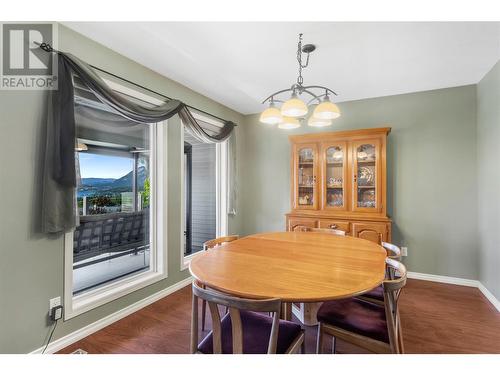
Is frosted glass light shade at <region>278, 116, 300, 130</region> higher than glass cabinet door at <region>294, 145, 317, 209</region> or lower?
higher

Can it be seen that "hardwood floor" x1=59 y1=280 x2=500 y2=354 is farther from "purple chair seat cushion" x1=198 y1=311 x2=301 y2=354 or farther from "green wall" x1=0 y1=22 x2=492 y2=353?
"purple chair seat cushion" x1=198 y1=311 x2=301 y2=354

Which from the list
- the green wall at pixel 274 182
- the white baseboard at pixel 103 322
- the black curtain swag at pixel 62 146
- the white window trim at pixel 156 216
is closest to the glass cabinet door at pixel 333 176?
the green wall at pixel 274 182

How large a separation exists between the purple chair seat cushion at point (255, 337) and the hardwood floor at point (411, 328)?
28.1 inches

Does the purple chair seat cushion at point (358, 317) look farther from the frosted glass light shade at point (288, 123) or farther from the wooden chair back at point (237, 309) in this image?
the frosted glass light shade at point (288, 123)

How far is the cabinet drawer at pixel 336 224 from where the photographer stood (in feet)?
10.4

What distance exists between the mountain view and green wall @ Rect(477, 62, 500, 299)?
3691 millimetres

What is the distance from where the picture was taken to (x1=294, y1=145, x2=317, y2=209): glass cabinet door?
353 centimetres

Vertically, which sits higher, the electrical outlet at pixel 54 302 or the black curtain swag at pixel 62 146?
the black curtain swag at pixel 62 146

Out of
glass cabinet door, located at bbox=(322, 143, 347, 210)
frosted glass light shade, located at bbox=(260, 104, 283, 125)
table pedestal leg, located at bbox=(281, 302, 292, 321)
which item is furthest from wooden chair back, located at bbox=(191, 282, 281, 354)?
glass cabinet door, located at bbox=(322, 143, 347, 210)

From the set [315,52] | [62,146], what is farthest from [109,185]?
[315,52]

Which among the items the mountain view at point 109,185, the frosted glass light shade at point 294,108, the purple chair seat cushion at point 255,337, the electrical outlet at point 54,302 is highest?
the frosted glass light shade at point 294,108

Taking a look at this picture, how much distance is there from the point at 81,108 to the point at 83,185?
0.67 m
